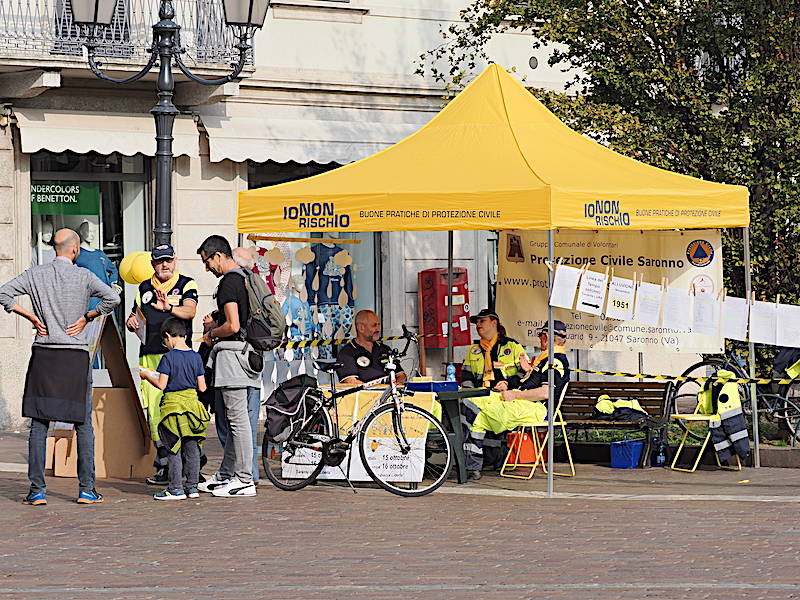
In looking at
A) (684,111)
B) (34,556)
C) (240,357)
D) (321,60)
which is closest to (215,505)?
(240,357)

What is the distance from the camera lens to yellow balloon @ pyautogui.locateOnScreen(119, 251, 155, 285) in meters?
12.0

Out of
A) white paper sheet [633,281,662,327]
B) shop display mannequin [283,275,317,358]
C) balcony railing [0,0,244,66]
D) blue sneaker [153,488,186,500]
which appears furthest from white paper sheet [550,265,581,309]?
shop display mannequin [283,275,317,358]

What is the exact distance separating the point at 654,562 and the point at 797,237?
266 inches

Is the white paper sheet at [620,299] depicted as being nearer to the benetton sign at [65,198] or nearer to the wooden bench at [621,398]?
the wooden bench at [621,398]

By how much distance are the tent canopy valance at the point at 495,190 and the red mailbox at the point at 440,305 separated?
6.09 metres

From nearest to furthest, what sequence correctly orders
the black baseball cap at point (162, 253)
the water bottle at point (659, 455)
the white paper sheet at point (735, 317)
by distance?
the black baseball cap at point (162, 253)
the white paper sheet at point (735, 317)
the water bottle at point (659, 455)

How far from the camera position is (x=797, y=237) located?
46.2ft

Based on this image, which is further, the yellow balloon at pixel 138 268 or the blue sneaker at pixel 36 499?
the yellow balloon at pixel 138 268

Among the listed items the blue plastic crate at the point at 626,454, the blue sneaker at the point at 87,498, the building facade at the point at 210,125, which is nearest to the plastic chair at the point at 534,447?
the blue plastic crate at the point at 626,454

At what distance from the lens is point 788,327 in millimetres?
12031

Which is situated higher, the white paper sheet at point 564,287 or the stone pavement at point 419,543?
the white paper sheet at point 564,287

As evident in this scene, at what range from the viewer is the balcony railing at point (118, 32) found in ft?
53.0

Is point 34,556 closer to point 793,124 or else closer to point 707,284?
point 707,284

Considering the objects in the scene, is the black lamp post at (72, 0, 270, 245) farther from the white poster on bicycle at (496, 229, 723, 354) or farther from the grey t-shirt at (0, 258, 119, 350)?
the white poster on bicycle at (496, 229, 723, 354)
